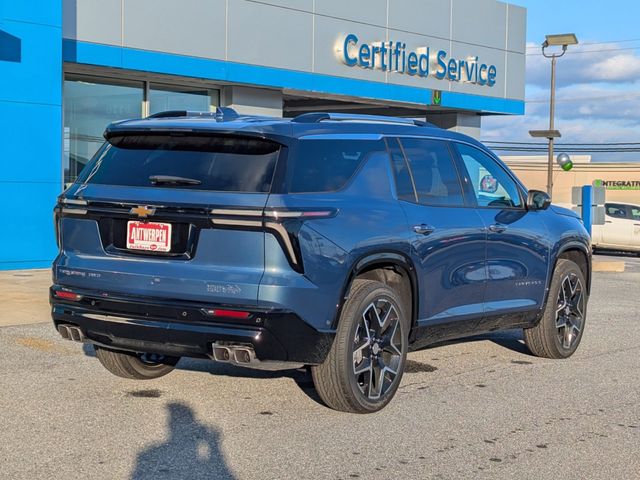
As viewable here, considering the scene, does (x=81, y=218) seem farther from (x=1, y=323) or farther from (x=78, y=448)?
(x=1, y=323)

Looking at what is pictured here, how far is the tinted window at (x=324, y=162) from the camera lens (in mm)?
6031

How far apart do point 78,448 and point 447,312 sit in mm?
2897

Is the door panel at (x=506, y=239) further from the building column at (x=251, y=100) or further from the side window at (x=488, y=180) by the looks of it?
the building column at (x=251, y=100)

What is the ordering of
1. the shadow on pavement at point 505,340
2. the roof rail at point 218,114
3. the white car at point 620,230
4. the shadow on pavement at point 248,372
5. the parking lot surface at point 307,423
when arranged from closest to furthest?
the parking lot surface at point 307,423
the roof rail at point 218,114
the shadow on pavement at point 248,372
the shadow on pavement at point 505,340
the white car at point 620,230

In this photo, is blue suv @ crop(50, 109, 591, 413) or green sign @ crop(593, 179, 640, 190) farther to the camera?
green sign @ crop(593, 179, 640, 190)

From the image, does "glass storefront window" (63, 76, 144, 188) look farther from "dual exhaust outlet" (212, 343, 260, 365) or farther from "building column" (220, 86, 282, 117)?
"dual exhaust outlet" (212, 343, 260, 365)

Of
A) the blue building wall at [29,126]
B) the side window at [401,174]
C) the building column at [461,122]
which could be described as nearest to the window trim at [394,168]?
the side window at [401,174]

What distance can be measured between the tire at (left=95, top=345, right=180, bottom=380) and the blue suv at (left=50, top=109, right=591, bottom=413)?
0.04 feet

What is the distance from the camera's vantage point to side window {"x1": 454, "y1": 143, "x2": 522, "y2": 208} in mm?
7738

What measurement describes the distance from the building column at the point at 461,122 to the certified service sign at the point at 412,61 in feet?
3.52

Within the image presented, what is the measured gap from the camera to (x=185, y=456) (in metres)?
5.38

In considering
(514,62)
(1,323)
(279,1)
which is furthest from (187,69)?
(514,62)

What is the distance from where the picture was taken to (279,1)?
18875mm

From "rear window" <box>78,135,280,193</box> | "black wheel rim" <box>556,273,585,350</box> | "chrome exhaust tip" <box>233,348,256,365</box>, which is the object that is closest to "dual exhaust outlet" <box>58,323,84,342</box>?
"rear window" <box>78,135,280,193</box>
